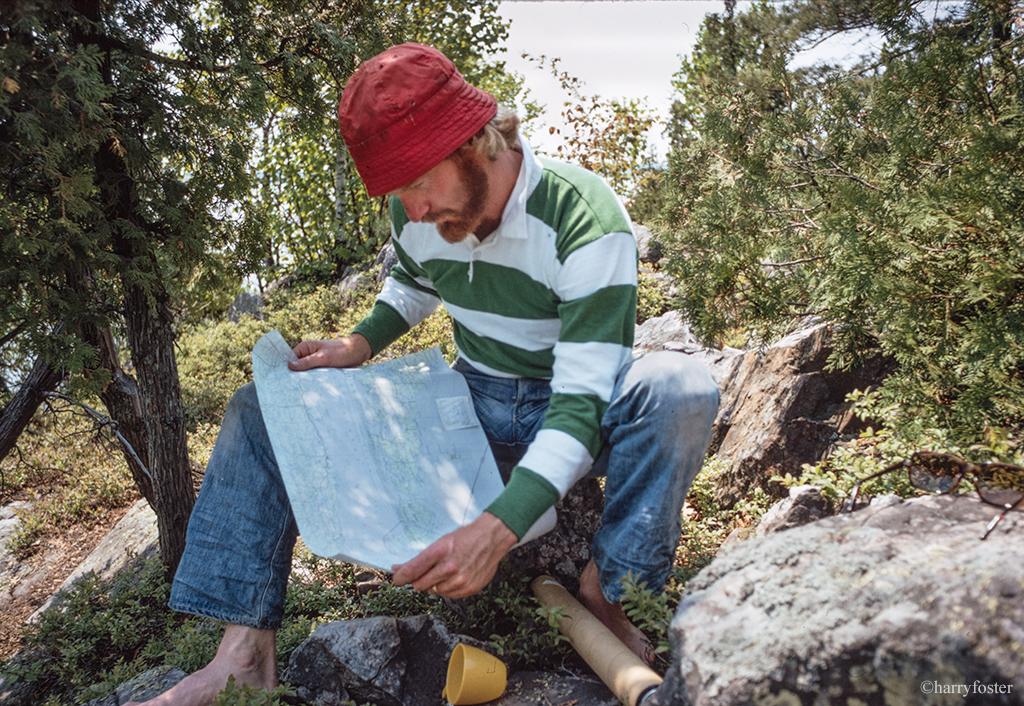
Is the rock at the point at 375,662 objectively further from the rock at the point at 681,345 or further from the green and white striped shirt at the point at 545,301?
the rock at the point at 681,345

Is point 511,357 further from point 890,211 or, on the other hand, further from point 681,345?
point 681,345

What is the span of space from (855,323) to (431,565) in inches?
72.9

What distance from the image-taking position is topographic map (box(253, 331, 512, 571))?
6.04 feet

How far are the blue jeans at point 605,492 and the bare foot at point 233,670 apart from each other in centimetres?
5

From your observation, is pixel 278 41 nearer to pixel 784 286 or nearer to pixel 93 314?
pixel 93 314

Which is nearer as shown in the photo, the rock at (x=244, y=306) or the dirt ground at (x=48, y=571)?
the dirt ground at (x=48, y=571)

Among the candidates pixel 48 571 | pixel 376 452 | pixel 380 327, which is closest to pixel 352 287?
pixel 48 571

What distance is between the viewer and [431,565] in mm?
1666

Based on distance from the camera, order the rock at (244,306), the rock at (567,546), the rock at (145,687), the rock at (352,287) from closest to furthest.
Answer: the rock at (145,687) < the rock at (567,546) < the rock at (352,287) < the rock at (244,306)

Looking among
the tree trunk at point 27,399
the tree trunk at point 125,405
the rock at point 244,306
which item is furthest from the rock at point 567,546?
the rock at point 244,306

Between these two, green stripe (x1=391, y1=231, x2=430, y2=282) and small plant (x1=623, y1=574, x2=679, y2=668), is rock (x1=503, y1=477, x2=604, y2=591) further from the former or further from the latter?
green stripe (x1=391, y1=231, x2=430, y2=282)

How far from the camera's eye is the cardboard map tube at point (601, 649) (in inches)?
64.1

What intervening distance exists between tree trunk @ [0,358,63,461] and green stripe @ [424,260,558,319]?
6.49 ft

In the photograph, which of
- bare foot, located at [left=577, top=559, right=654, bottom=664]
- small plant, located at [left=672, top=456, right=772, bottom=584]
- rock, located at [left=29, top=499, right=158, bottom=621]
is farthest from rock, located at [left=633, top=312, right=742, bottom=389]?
rock, located at [left=29, top=499, right=158, bottom=621]
